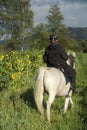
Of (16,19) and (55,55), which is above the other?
(55,55)

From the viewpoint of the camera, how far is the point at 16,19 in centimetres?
5731

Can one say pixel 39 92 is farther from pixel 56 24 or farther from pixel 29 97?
pixel 56 24

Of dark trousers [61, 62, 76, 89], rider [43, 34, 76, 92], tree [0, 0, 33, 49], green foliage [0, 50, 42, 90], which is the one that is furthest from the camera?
tree [0, 0, 33, 49]

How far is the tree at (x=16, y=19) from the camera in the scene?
187ft

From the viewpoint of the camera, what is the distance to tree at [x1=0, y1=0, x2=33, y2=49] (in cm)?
5688

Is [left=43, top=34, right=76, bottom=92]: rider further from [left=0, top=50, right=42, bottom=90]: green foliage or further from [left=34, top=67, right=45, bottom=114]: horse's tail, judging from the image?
[left=0, top=50, right=42, bottom=90]: green foliage

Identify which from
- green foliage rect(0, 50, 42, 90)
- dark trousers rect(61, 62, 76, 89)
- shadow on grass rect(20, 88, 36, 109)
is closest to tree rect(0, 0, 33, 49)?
green foliage rect(0, 50, 42, 90)

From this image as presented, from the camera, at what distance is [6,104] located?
1062 cm

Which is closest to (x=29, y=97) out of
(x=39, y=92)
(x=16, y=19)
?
(x=39, y=92)

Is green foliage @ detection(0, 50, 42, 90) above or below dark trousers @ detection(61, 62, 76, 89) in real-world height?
below

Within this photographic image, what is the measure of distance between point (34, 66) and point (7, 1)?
40498 millimetres

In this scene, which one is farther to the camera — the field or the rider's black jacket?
the rider's black jacket

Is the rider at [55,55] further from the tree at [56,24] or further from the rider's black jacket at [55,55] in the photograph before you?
the tree at [56,24]

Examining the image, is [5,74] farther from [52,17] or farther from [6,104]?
[52,17]
